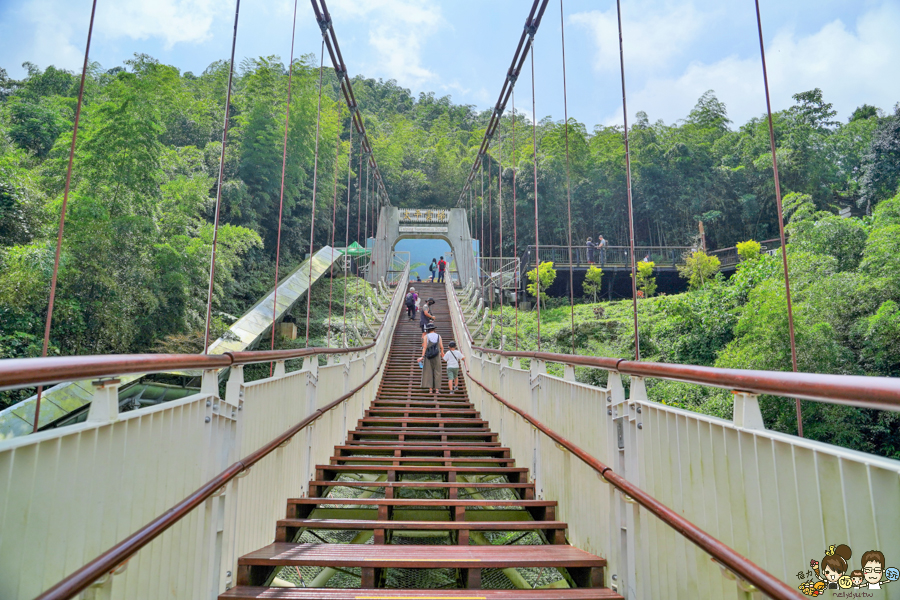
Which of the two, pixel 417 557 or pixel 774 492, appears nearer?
pixel 774 492

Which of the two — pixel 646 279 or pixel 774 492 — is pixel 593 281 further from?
pixel 774 492

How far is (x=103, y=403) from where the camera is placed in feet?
4.01

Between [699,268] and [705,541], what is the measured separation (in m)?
20.6

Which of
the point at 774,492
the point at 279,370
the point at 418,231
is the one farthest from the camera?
the point at 418,231

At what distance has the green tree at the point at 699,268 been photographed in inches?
760

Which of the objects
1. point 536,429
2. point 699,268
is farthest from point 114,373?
point 699,268

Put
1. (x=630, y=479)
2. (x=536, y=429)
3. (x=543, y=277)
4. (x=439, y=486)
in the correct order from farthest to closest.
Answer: (x=543, y=277), (x=536, y=429), (x=439, y=486), (x=630, y=479)

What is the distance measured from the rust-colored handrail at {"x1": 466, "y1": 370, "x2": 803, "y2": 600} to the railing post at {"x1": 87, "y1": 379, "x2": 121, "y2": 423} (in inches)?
61.0

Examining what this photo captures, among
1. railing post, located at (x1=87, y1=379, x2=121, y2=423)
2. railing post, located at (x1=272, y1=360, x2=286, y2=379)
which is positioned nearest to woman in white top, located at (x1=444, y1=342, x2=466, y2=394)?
railing post, located at (x1=272, y1=360, x2=286, y2=379)

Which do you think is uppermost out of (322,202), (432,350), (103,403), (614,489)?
(322,202)

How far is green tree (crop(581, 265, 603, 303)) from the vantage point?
71.5 ft

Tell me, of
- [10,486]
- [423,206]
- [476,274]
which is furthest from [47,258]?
[423,206]

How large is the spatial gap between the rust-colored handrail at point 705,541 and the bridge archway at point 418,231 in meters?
19.7

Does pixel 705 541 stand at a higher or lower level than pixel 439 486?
higher
